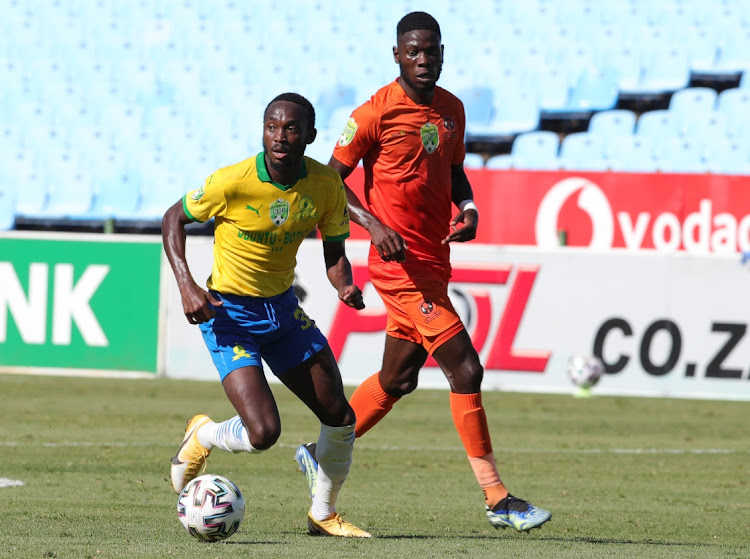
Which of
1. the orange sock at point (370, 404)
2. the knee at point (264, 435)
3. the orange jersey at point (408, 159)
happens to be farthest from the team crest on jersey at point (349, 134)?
the knee at point (264, 435)

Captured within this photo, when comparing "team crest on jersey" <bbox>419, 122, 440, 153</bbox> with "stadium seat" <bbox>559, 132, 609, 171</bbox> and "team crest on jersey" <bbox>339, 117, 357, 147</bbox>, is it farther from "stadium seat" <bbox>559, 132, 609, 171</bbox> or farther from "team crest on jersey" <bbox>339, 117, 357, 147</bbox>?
"stadium seat" <bbox>559, 132, 609, 171</bbox>

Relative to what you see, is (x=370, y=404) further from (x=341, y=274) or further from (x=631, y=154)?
(x=631, y=154)

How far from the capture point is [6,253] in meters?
13.7

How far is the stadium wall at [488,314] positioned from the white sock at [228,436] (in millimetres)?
7377

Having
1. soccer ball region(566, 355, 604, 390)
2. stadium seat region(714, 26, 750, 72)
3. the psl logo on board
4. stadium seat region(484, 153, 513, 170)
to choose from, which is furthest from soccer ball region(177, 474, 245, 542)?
stadium seat region(714, 26, 750, 72)

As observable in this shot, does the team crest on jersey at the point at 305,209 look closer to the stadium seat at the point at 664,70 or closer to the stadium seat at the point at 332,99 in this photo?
the stadium seat at the point at 332,99

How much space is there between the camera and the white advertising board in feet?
42.0

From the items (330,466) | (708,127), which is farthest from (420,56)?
(708,127)

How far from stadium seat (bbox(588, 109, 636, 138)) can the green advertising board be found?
6231 mm

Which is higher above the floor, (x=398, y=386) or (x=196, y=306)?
(x=196, y=306)

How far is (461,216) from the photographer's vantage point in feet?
20.7

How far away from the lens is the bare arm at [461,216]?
6.18 metres

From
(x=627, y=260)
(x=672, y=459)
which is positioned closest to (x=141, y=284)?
(x=627, y=260)

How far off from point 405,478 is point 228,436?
2.43 metres
